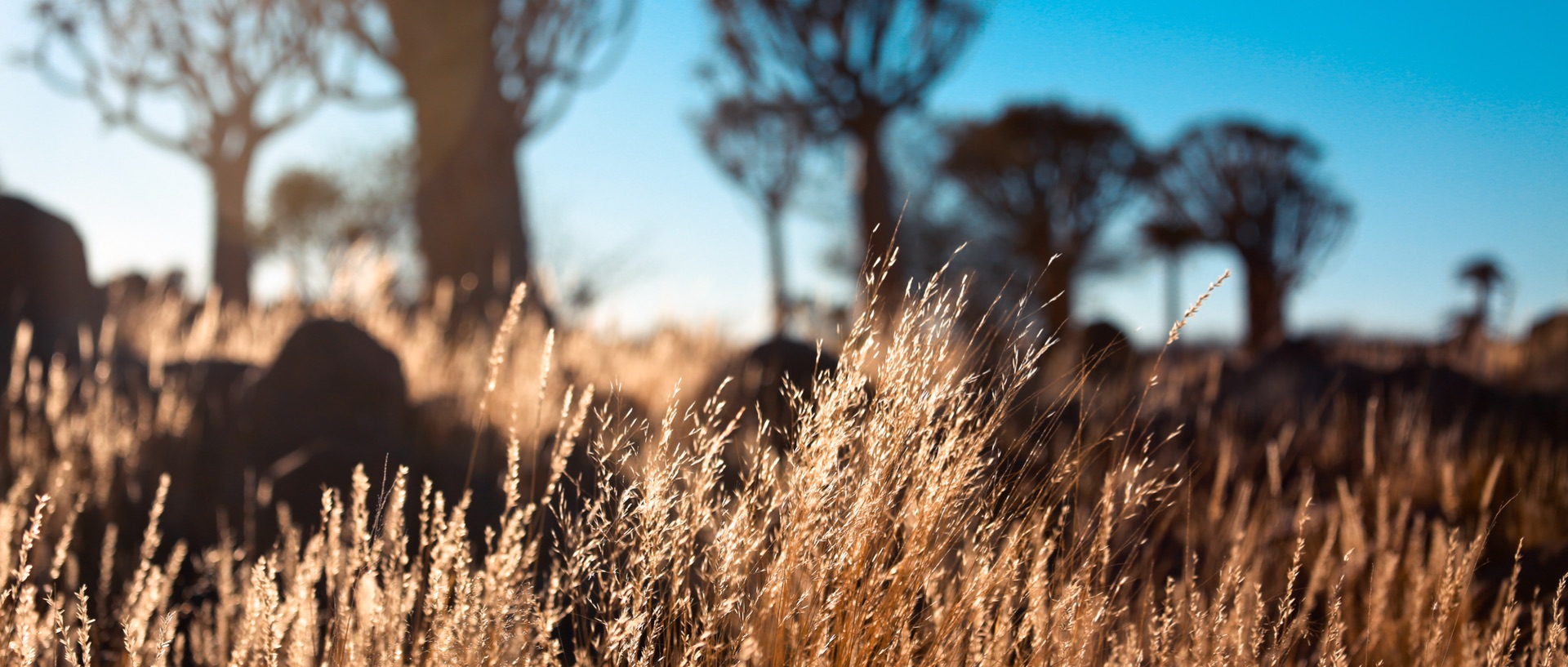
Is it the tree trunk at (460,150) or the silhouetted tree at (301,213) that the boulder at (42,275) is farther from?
the silhouetted tree at (301,213)

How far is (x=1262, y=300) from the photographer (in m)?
17.2

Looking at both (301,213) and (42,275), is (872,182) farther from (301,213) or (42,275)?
(301,213)

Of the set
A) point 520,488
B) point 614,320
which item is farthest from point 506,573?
point 614,320

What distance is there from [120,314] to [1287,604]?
23.7 ft

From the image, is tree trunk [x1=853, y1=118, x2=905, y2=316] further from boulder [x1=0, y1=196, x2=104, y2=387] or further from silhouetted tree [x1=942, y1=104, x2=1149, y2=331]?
boulder [x1=0, y1=196, x2=104, y2=387]

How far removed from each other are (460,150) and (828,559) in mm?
7921

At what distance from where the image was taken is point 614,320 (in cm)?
702

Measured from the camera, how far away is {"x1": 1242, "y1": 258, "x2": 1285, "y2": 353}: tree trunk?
1612cm

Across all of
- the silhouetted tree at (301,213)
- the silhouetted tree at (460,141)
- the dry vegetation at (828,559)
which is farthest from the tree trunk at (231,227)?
the silhouetted tree at (301,213)

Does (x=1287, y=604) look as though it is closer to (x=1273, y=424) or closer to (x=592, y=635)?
(x=592, y=635)

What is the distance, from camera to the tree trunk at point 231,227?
42.0 feet

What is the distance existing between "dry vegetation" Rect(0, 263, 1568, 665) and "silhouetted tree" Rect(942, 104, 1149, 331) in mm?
12982

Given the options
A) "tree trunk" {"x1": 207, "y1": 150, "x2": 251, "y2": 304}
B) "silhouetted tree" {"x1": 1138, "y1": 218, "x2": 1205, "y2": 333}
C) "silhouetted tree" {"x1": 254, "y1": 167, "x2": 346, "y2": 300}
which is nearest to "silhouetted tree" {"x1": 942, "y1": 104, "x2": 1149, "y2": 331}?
"silhouetted tree" {"x1": 1138, "y1": 218, "x2": 1205, "y2": 333}

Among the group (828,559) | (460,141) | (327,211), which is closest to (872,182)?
(460,141)
